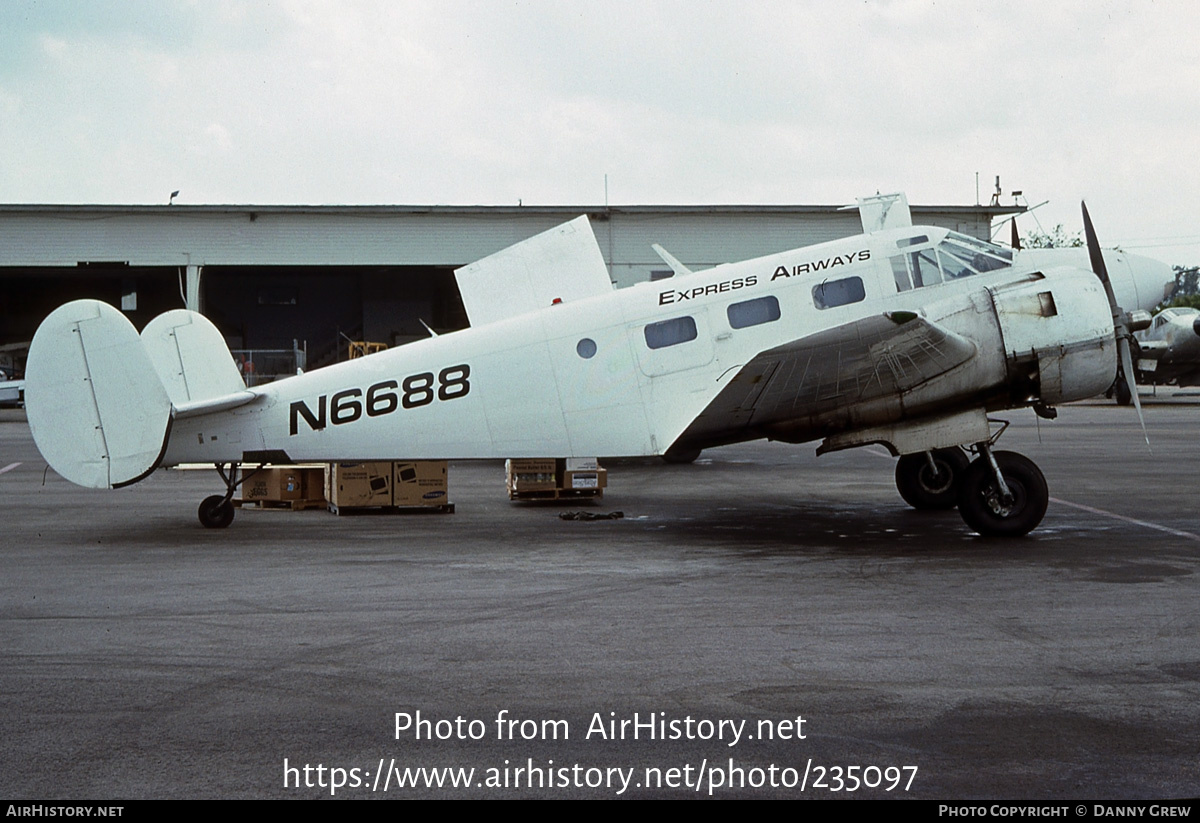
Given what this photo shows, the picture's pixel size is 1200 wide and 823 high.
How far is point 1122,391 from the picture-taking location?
12.2 metres

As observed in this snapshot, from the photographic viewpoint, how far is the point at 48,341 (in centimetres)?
1132

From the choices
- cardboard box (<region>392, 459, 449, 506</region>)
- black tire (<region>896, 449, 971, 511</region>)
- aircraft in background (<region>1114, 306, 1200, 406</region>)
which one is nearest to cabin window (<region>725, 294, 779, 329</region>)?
black tire (<region>896, 449, 971, 511</region>)

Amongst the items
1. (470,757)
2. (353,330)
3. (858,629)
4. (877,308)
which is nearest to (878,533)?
(877,308)

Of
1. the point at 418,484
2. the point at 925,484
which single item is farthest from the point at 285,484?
the point at 925,484

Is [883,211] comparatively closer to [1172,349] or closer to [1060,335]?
[1060,335]

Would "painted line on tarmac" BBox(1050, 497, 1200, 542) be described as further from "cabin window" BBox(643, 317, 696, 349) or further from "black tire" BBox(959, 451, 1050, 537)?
"cabin window" BBox(643, 317, 696, 349)

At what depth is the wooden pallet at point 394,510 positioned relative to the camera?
14398 millimetres

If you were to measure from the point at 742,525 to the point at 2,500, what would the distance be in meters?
11.1

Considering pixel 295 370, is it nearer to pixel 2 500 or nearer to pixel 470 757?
pixel 2 500

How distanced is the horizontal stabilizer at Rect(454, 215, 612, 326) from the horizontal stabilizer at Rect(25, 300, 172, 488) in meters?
3.88

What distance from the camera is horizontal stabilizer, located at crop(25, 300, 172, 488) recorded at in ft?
37.1

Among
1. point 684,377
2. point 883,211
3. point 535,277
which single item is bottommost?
point 684,377

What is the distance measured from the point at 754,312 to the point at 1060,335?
3.18 metres

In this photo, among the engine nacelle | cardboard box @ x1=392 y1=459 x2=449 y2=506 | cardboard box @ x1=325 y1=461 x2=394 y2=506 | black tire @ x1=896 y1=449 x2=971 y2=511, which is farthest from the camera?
cardboard box @ x1=392 y1=459 x2=449 y2=506
